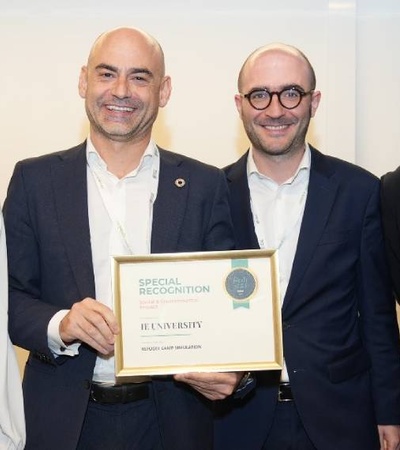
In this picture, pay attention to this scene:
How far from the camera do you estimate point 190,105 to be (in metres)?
3.84

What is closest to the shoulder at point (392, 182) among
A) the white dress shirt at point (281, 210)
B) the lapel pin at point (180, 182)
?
the white dress shirt at point (281, 210)

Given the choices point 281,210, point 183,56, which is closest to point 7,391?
point 281,210

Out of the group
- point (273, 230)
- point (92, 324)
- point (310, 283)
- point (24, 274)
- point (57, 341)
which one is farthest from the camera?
point (273, 230)

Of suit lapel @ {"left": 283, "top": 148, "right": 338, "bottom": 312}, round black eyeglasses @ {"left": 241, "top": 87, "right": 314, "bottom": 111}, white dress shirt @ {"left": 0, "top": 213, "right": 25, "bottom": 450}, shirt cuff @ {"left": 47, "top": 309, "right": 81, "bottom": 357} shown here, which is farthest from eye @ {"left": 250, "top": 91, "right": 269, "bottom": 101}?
white dress shirt @ {"left": 0, "top": 213, "right": 25, "bottom": 450}

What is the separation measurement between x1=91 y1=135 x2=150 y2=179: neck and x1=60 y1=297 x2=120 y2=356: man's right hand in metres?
0.56

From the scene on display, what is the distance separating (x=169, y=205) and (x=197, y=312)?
411mm

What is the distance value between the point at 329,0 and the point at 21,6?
1635 millimetres

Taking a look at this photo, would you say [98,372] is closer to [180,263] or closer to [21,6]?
[180,263]

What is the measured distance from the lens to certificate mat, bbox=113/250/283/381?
7.03 feet

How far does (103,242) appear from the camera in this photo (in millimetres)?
2361

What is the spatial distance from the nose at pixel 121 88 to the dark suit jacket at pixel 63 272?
27 centimetres

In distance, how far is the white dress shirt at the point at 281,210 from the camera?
2664 millimetres

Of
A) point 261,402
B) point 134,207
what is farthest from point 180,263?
point 261,402

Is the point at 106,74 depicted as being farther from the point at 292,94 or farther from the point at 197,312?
the point at 197,312
